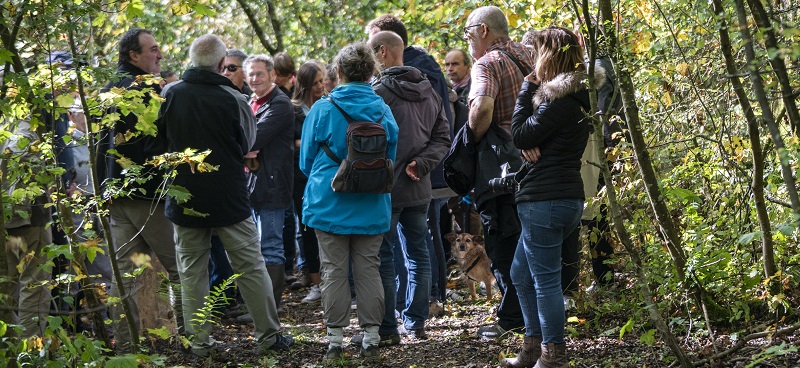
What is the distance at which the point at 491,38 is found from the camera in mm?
6273

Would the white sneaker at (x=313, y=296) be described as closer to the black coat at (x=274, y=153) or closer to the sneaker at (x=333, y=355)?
the black coat at (x=274, y=153)

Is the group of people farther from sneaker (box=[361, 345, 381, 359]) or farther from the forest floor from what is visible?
the forest floor

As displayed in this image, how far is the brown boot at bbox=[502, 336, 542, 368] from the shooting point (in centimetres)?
543

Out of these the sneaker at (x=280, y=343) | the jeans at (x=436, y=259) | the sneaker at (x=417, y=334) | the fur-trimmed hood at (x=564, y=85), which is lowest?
the sneaker at (x=417, y=334)

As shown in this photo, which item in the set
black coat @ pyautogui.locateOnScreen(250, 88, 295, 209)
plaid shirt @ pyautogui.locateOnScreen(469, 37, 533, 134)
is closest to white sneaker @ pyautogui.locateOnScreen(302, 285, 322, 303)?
black coat @ pyautogui.locateOnScreen(250, 88, 295, 209)

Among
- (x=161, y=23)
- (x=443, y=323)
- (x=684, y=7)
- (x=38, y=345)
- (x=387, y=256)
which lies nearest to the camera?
(x=38, y=345)

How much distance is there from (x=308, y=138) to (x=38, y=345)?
92.1 inches

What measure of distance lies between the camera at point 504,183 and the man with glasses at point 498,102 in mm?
258

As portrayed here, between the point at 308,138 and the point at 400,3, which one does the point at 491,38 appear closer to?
the point at 308,138

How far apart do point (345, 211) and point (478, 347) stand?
131 centimetres

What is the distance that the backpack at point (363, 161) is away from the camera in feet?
19.3

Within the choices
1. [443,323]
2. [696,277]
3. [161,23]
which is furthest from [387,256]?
[161,23]

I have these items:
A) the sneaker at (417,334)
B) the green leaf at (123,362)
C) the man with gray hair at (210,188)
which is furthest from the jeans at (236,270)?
the green leaf at (123,362)

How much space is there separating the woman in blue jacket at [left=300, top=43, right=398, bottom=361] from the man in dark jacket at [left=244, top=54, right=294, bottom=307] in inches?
60.6
